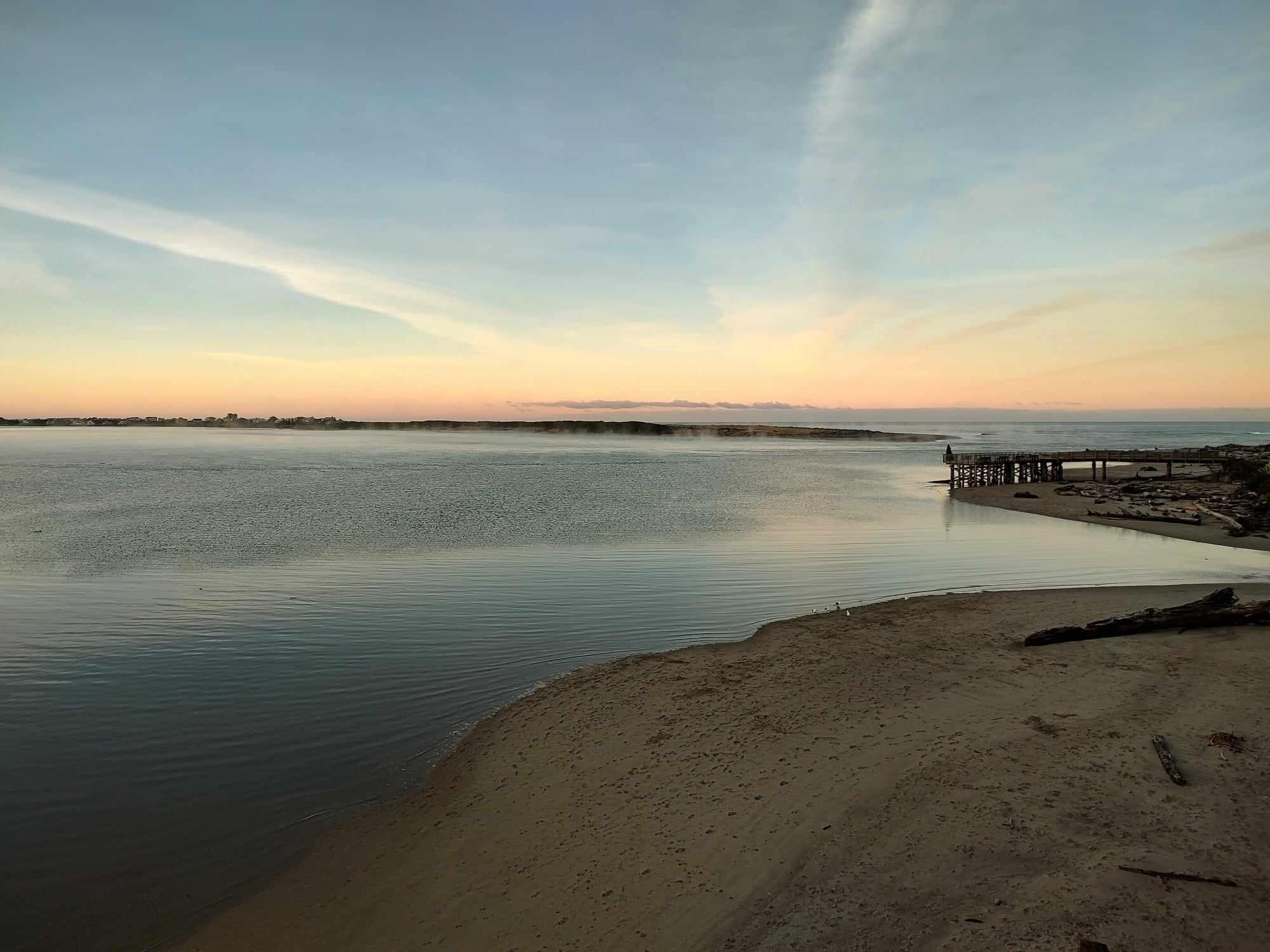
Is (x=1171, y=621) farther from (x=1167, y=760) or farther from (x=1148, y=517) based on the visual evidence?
(x=1148, y=517)

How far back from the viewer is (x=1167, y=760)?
7.54 meters

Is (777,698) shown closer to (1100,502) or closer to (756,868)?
(756,868)

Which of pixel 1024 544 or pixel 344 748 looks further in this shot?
pixel 1024 544

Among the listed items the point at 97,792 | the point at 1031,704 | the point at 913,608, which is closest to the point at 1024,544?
the point at 913,608

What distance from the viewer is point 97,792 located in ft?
27.1

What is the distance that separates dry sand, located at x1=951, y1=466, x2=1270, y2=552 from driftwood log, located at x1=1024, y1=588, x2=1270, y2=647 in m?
15.1

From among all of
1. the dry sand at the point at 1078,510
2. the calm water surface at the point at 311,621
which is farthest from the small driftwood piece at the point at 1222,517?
the calm water surface at the point at 311,621

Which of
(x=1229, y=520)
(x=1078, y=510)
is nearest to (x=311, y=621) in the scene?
(x=1229, y=520)

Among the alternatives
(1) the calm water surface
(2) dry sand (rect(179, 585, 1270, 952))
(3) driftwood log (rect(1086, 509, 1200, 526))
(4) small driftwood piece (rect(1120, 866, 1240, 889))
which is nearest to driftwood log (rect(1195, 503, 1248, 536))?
(3) driftwood log (rect(1086, 509, 1200, 526))

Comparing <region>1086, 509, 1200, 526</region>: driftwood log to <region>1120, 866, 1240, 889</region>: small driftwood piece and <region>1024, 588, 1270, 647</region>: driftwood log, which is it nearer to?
<region>1024, 588, 1270, 647</region>: driftwood log

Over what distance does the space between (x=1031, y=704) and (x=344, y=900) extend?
8415mm

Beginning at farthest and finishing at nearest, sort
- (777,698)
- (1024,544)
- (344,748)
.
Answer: (1024,544) → (777,698) → (344,748)

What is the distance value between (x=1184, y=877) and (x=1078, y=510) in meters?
34.3

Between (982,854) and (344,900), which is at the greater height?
(982,854)
